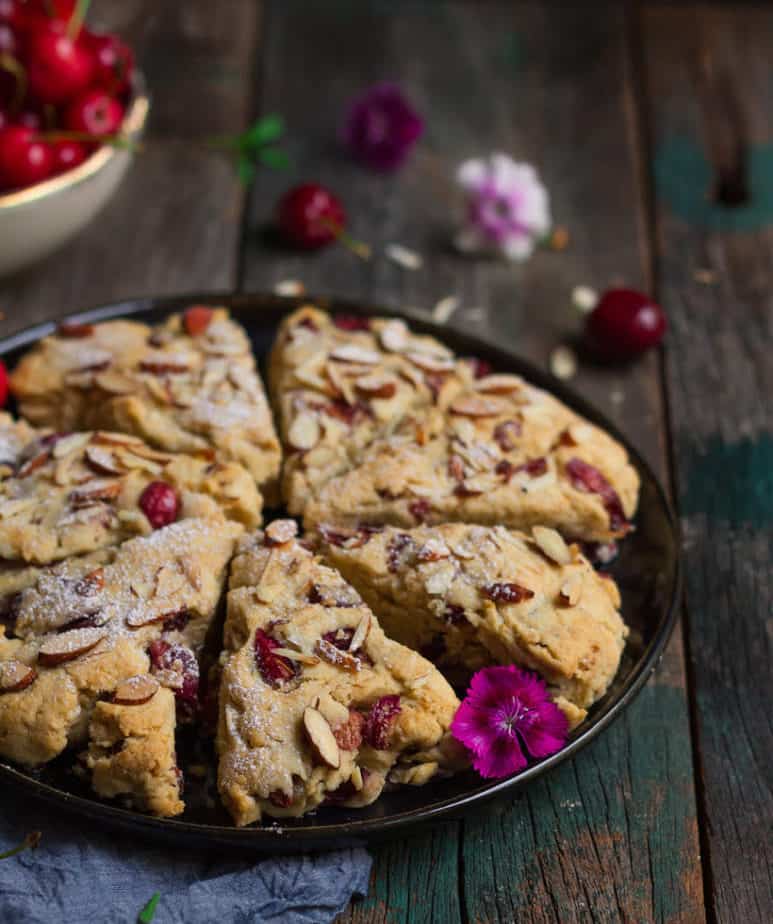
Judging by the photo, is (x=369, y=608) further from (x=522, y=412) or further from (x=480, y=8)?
(x=480, y=8)

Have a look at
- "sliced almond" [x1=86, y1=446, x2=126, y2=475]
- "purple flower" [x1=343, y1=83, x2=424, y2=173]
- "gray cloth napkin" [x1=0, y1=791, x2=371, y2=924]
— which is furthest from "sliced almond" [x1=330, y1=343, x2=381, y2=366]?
"purple flower" [x1=343, y1=83, x2=424, y2=173]

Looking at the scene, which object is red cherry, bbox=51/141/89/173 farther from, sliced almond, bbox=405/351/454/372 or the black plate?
sliced almond, bbox=405/351/454/372

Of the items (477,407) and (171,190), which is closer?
(477,407)

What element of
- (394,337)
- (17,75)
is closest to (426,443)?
(394,337)

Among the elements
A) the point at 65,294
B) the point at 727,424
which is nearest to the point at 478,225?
the point at 727,424

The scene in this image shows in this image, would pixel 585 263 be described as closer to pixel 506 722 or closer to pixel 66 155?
pixel 66 155
